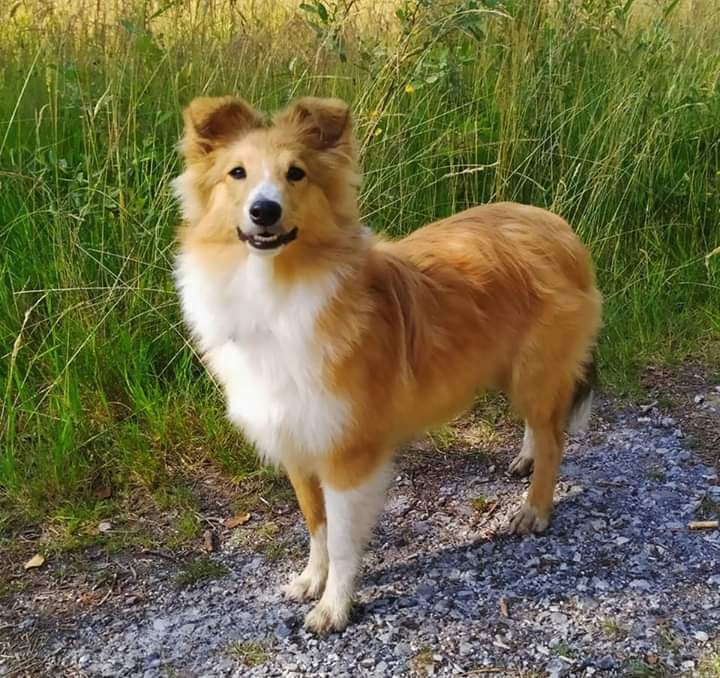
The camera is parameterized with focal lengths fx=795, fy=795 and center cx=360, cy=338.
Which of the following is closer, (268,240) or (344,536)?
(268,240)

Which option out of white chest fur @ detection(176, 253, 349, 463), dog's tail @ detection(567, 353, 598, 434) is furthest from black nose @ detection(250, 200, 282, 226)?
dog's tail @ detection(567, 353, 598, 434)

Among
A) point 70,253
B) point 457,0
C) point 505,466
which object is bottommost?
point 505,466

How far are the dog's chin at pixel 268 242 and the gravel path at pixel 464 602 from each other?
1261mm

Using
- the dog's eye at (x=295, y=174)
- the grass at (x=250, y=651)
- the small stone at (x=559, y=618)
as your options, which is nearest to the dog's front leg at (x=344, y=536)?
the grass at (x=250, y=651)

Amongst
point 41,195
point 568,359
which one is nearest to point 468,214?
point 568,359

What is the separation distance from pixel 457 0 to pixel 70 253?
7.50ft

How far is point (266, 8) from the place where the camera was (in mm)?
4648

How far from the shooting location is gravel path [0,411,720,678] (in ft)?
8.13

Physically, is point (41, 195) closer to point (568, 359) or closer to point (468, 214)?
point (468, 214)

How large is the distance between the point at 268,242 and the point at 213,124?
0.49 m

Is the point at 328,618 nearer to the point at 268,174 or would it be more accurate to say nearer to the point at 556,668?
the point at 556,668

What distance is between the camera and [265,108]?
14.0 feet

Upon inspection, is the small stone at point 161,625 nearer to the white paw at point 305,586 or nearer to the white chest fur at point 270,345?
the white paw at point 305,586

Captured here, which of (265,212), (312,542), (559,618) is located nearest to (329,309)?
(265,212)
